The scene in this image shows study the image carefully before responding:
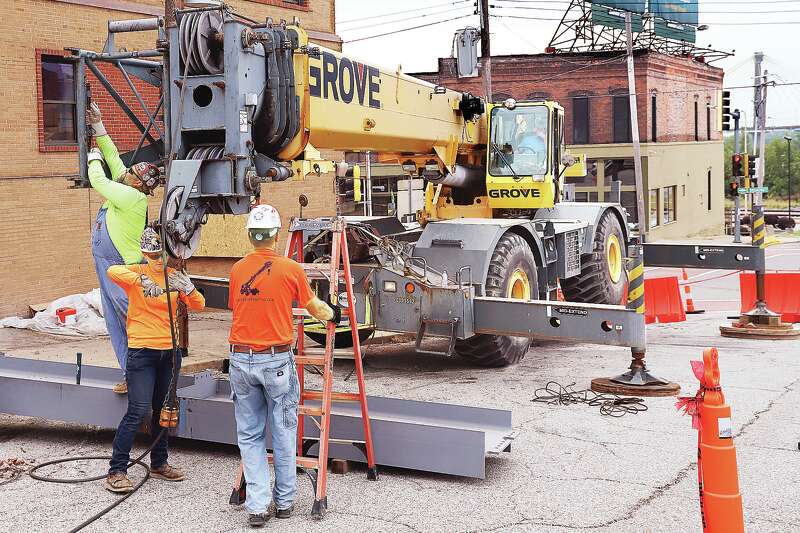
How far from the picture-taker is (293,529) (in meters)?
6.70

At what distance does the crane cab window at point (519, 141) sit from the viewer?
13.6 metres

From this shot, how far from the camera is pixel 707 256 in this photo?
629 inches

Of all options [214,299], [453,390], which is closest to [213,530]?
[453,390]

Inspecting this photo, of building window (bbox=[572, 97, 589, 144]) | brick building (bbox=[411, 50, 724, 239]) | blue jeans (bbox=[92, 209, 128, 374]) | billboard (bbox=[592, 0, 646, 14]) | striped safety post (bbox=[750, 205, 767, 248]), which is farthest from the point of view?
billboard (bbox=[592, 0, 646, 14])

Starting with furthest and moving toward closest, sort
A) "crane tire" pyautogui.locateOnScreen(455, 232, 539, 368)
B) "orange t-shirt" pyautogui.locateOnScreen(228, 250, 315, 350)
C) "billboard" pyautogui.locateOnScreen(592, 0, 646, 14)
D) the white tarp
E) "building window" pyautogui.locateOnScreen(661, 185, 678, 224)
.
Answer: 1. "building window" pyautogui.locateOnScreen(661, 185, 678, 224)
2. "billboard" pyautogui.locateOnScreen(592, 0, 646, 14)
3. the white tarp
4. "crane tire" pyautogui.locateOnScreen(455, 232, 539, 368)
5. "orange t-shirt" pyautogui.locateOnScreen(228, 250, 315, 350)

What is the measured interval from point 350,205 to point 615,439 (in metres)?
25.1

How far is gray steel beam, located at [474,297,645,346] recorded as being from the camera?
33.9 feet

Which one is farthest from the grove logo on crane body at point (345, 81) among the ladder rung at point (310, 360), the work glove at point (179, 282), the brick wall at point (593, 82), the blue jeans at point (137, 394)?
the brick wall at point (593, 82)

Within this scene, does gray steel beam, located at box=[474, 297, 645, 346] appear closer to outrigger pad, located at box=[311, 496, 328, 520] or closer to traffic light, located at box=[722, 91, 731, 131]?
outrigger pad, located at box=[311, 496, 328, 520]

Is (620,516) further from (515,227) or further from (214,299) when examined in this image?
(214,299)

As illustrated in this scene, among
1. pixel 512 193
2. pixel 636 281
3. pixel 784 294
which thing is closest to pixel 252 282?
pixel 636 281

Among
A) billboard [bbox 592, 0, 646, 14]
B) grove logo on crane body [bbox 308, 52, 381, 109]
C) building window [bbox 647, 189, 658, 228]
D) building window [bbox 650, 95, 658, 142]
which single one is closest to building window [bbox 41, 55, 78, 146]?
grove logo on crane body [bbox 308, 52, 381, 109]

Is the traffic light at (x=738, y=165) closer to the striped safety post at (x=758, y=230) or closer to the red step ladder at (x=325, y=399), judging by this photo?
the striped safety post at (x=758, y=230)

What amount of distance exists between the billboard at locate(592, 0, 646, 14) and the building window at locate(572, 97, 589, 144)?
4486 mm
